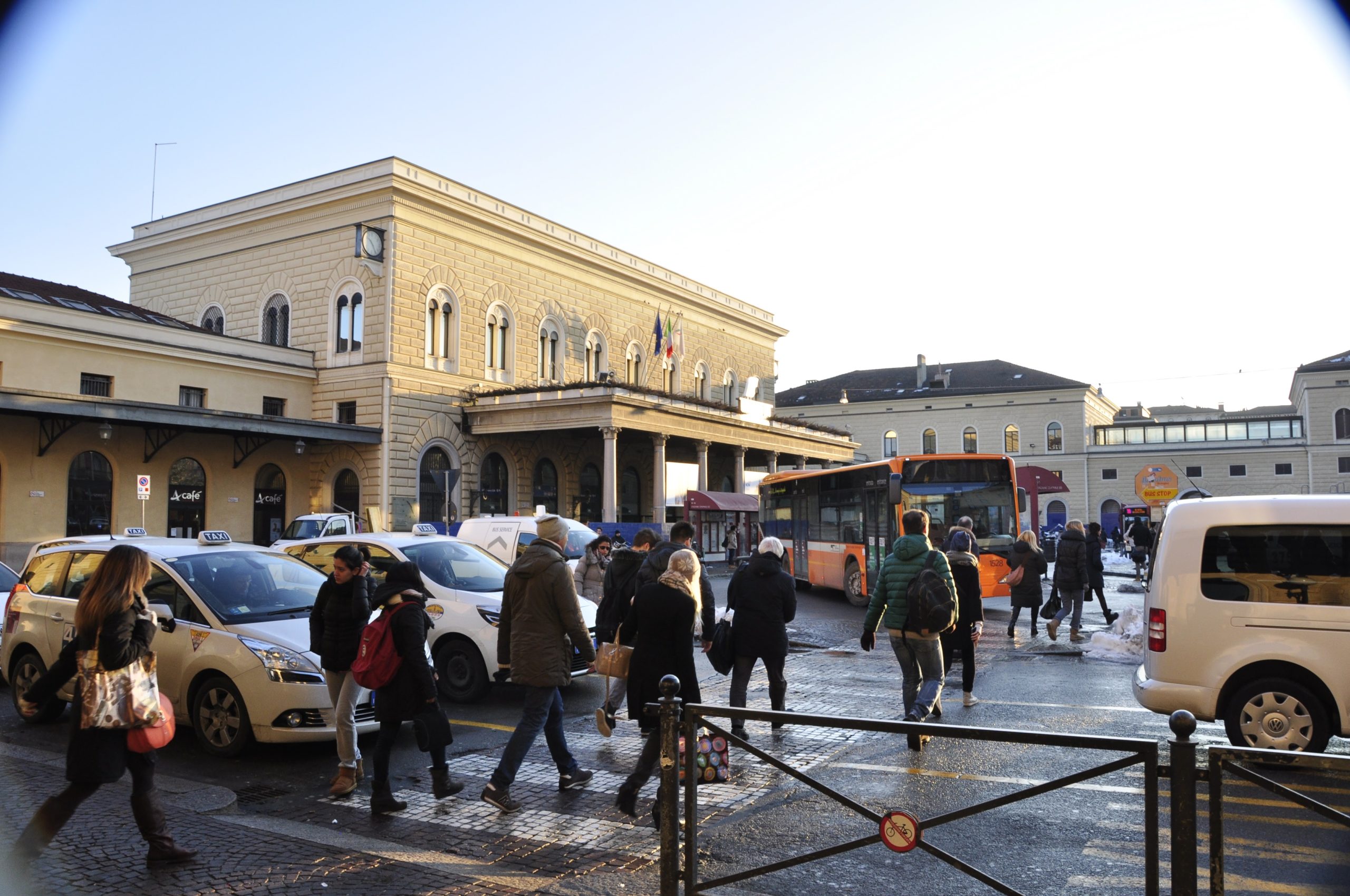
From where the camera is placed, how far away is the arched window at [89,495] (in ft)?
94.3

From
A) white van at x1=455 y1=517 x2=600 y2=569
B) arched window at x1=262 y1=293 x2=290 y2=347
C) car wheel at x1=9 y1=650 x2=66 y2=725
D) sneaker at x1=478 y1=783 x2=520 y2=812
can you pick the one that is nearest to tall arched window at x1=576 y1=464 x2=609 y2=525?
arched window at x1=262 y1=293 x2=290 y2=347

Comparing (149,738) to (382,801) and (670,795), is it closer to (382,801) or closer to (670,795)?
(382,801)

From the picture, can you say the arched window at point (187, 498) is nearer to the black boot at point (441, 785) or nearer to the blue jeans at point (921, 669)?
the black boot at point (441, 785)

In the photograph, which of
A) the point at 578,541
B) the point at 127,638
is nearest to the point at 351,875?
the point at 127,638

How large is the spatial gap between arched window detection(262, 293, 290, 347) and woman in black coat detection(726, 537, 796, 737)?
3625 cm

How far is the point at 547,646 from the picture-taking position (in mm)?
6570

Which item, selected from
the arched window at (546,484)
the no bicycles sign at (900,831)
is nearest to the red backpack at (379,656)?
the no bicycles sign at (900,831)

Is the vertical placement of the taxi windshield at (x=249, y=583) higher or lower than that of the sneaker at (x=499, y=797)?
higher

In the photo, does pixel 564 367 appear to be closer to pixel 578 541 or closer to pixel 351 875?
pixel 578 541

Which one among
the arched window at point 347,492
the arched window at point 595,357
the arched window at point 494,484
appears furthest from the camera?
the arched window at point 595,357

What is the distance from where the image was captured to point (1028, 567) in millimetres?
15203

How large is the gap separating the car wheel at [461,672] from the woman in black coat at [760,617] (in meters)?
3.21

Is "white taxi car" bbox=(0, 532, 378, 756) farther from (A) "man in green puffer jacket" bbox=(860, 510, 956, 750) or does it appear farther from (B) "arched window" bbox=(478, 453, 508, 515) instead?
(B) "arched window" bbox=(478, 453, 508, 515)

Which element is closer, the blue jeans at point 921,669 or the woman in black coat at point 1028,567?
the blue jeans at point 921,669
